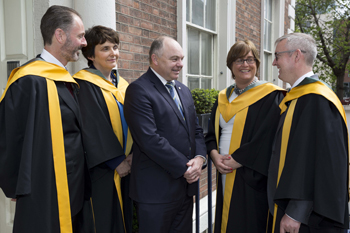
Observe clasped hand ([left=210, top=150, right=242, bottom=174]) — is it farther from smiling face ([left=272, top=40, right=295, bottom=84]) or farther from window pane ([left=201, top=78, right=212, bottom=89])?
window pane ([left=201, top=78, right=212, bottom=89])

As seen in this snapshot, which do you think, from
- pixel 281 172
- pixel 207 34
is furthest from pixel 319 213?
pixel 207 34

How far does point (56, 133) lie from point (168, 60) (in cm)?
100

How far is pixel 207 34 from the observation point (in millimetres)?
5691

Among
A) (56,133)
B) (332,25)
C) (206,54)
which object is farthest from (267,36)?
(332,25)

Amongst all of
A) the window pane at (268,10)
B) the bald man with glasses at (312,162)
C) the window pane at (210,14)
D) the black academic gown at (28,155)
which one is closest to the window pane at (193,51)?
the window pane at (210,14)

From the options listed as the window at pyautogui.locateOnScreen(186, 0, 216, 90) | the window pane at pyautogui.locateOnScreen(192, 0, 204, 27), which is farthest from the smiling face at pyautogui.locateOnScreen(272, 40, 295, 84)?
the window pane at pyautogui.locateOnScreen(192, 0, 204, 27)

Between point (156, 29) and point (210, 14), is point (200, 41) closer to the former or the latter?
point (210, 14)

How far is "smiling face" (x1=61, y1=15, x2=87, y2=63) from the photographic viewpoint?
2.13m

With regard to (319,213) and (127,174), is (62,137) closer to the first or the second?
(127,174)

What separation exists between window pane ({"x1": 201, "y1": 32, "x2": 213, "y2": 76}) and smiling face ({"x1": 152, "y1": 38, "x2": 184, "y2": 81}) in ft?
10.7

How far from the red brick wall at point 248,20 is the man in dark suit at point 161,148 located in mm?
4228

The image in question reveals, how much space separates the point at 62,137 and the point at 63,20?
0.83 metres

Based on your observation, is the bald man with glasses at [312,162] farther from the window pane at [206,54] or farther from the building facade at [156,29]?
the window pane at [206,54]

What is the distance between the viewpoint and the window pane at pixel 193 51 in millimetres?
5078
